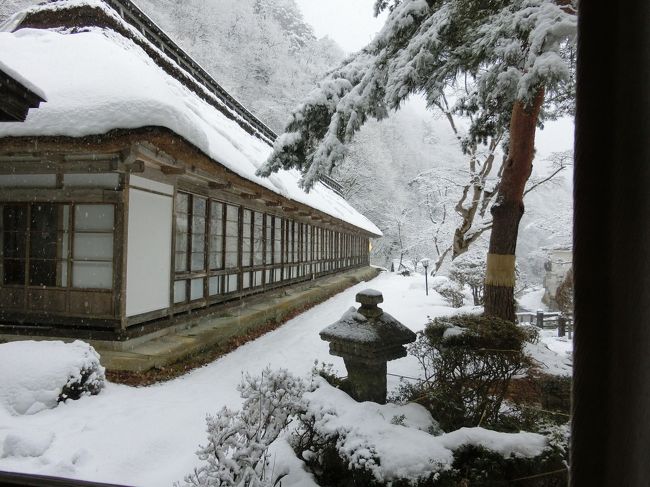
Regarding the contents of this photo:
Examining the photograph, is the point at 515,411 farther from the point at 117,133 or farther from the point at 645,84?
the point at 117,133

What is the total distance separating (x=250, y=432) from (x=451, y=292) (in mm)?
10578

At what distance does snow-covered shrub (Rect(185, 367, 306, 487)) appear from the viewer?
1840 millimetres

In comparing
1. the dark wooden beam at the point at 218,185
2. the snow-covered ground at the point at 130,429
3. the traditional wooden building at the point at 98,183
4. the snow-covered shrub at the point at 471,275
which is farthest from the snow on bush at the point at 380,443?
the snow-covered shrub at the point at 471,275

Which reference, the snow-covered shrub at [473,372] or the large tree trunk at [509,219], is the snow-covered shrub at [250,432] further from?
the large tree trunk at [509,219]

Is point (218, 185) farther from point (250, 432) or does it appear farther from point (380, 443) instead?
point (380, 443)

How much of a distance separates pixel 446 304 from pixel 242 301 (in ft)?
19.6

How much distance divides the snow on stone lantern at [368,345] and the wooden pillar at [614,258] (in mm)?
2518

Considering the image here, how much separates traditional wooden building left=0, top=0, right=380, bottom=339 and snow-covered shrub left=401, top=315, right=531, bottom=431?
3473mm

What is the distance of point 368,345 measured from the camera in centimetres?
296

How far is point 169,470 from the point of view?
8.02 ft

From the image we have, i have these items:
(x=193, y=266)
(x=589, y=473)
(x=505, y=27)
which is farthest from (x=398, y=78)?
(x=193, y=266)

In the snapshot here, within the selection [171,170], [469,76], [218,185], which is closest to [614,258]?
[171,170]

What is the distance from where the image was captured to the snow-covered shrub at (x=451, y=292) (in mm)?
11242

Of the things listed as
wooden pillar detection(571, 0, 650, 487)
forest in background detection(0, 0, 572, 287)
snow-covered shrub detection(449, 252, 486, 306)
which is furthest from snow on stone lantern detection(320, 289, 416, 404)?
snow-covered shrub detection(449, 252, 486, 306)
